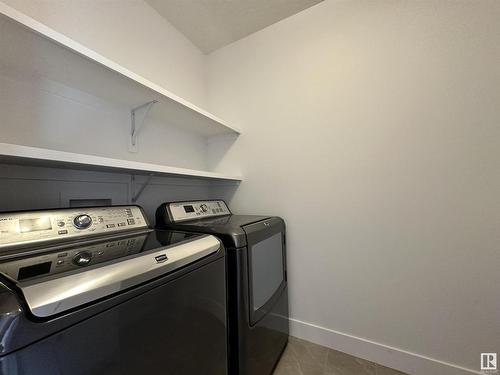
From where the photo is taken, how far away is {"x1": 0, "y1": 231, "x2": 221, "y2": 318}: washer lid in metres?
0.43

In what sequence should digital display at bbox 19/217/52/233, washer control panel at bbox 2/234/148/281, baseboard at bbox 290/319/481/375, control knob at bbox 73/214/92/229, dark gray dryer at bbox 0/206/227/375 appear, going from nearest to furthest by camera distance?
dark gray dryer at bbox 0/206/227/375 → washer control panel at bbox 2/234/148/281 → digital display at bbox 19/217/52/233 → control knob at bbox 73/214/92/229 → baseboard at bbox 290/319/481/375

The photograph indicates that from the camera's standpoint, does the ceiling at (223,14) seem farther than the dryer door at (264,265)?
Yes

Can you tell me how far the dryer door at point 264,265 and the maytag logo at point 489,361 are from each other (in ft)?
3.43

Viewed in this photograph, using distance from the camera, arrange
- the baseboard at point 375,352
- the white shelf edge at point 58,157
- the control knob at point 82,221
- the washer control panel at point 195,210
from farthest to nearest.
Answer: the washer control panel at point 195,210 < the baseboard at point 375,352 < the control knob at point 82,221 < the white shelf edge at point 58,157

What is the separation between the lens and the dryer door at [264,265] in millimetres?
1042

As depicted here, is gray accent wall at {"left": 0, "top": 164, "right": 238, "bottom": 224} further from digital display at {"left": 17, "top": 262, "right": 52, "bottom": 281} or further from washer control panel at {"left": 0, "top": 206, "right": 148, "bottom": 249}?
digital display at {"left": 17, "top": 262, "right": 52, "bottom": 281}

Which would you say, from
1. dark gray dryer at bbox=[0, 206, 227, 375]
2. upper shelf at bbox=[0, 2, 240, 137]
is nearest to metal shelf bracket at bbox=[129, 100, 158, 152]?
upper shelf at bbox=[0, 2, 240, 137]

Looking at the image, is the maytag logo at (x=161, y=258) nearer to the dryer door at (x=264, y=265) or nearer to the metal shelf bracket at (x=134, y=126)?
the dryer door at (x=264, y=265)

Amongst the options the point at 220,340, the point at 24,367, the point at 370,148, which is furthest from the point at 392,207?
the point at 24,367

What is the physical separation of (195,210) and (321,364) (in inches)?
48.4

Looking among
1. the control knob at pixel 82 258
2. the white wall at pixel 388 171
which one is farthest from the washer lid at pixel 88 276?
the white wall at pixel 388 171

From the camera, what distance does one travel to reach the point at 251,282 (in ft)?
3.35

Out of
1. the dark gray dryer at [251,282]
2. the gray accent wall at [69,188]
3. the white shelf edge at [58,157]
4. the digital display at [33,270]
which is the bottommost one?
the dark gray dryer at [251,282]

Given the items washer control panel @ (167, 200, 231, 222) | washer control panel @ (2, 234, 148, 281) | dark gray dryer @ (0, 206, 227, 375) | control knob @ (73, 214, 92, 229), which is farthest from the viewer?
washer control panel @ (167, 200, 231, 222)
